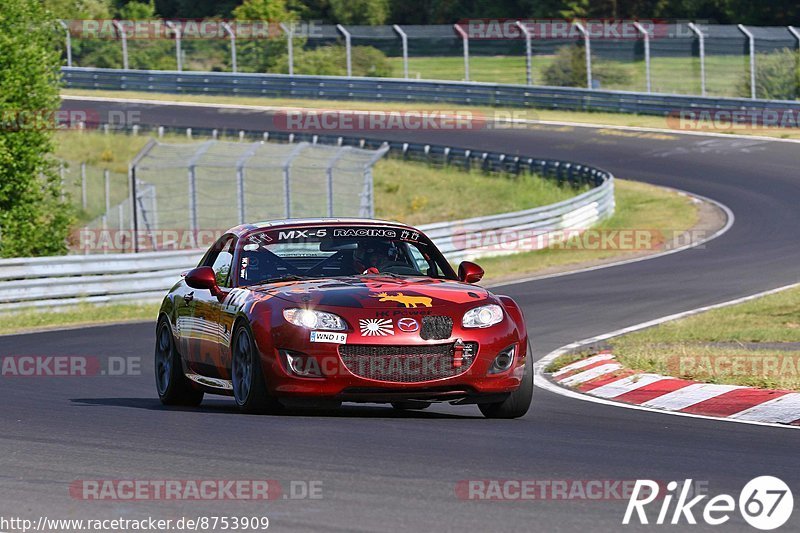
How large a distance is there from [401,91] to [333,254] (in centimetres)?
4234

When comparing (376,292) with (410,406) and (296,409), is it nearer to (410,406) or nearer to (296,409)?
(296,409)

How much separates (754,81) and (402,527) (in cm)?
4057

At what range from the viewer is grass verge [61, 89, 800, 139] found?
4375 centimetres

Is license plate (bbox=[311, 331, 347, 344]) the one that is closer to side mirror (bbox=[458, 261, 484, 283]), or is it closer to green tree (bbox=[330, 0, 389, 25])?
side mirror (bbox=[458, 261, 484, 283])

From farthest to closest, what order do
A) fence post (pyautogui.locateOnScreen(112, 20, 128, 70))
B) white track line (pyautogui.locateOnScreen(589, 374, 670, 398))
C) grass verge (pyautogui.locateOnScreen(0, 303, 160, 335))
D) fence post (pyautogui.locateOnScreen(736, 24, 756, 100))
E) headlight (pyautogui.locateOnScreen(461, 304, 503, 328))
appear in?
fence post (pyautogui.locateOnScreen(112, 20, 128, 70))
fence post (pyautogui.locateOnScreen(736, 24, 756, 100))
grass verge (pyautogui.locateOnScreen(0, 303, 160, 335))
white track line (pyautogui.locateOnScreen(589, 374, 670, 398))
headlight (pyautogui.locateOnScreen(461, 304, 503, 328))

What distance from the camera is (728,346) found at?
44.8ft

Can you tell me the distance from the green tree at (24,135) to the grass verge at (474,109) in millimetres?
21548

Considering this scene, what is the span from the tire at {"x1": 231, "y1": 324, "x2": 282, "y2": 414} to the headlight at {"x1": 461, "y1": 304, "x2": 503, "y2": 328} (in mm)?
1299

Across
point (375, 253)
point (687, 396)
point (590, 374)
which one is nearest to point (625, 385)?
point (590, 374)

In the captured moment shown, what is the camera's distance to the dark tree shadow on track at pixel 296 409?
916 cm

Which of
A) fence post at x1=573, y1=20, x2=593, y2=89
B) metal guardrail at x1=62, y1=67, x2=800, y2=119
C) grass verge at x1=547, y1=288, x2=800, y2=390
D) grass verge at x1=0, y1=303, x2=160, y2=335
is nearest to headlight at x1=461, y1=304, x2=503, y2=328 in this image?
grass verge at x1=547, y1=288, x2=800, y2=390

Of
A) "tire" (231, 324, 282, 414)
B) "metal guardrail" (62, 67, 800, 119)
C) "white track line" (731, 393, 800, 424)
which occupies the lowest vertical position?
"metal guardrail" (62, 67, 800, 119)

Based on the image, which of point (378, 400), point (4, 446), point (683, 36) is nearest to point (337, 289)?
point (378, 400)

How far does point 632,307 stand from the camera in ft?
60.2
